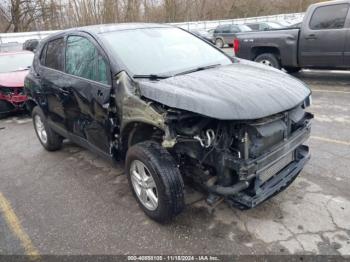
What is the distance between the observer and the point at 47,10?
26312 millimetres

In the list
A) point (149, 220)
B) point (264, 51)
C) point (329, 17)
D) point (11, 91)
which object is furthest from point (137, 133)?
point (264, 51)

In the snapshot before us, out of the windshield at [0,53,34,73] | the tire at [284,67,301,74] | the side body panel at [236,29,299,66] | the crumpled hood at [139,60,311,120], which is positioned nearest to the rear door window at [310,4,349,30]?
the side body panel at [236,29,299,66]

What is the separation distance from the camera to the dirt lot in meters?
2.91

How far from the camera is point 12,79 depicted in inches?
308

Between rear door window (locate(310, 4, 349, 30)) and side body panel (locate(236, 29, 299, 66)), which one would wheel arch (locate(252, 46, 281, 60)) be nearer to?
side body panel (locate(236, 29, 299, 66))

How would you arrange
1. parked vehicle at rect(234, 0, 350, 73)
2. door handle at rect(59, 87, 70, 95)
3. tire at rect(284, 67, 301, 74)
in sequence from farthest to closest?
tire at rect(284, 67, 301, 74)
parked vehicle at rect(234, 0, 350, 73)
door handle at rect(59, 87, 70, 95)

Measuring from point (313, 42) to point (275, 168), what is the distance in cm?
617

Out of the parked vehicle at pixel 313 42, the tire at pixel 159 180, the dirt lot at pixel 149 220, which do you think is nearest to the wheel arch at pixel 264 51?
the parked vehicle at pixel 313 42

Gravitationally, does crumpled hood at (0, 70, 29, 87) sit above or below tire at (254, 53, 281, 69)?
below

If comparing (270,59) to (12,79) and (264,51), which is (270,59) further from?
(12,79)

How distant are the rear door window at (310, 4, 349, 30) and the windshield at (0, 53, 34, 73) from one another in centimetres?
726

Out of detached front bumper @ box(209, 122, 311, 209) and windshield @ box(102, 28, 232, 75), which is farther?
windshield @ box(102, 28, 232, 75)

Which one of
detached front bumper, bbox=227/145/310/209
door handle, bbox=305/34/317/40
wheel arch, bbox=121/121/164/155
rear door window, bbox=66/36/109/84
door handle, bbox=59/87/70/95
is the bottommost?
detached front bumper, bbox=227/145/310/209

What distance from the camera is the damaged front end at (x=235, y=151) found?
2.66 meters
